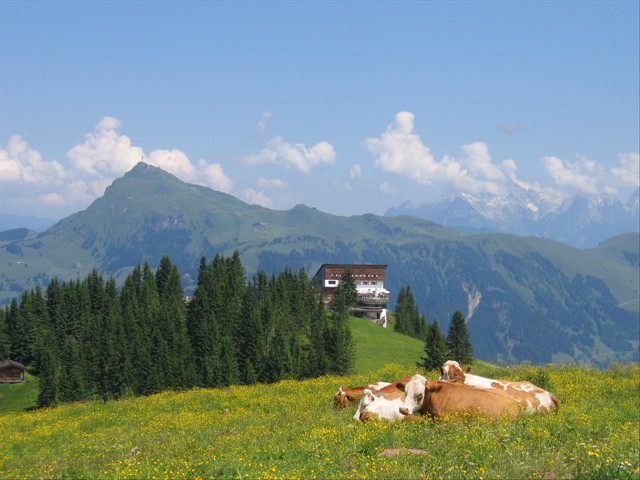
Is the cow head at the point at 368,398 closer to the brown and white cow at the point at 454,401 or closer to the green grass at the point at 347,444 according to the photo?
the green grass at the point at 347,444

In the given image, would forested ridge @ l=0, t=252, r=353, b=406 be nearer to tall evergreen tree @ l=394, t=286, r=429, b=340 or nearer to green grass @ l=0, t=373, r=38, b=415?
green grass @ l=0, t=373, r=38, b=415

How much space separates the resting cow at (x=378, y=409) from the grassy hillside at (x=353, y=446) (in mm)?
660

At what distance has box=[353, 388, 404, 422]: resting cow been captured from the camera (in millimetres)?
20500

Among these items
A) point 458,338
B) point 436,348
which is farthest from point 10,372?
point 458,338

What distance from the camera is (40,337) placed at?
10275 centimetres

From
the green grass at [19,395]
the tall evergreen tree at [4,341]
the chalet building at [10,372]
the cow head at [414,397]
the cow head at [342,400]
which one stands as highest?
the cow head at [414,397]

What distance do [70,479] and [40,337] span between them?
326 feet

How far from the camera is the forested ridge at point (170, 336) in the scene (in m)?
75.9

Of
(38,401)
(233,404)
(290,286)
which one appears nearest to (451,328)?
(290,286)

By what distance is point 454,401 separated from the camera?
63.0 ft

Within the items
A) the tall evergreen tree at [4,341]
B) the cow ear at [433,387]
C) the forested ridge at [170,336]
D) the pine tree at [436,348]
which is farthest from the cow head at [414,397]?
the tall evergreen tree at [4,341]

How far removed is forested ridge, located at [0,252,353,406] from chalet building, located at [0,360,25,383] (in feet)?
12.4

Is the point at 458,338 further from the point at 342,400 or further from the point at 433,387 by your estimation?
the point at 433,387

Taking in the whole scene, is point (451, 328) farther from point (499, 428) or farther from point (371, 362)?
point (499, 428)
